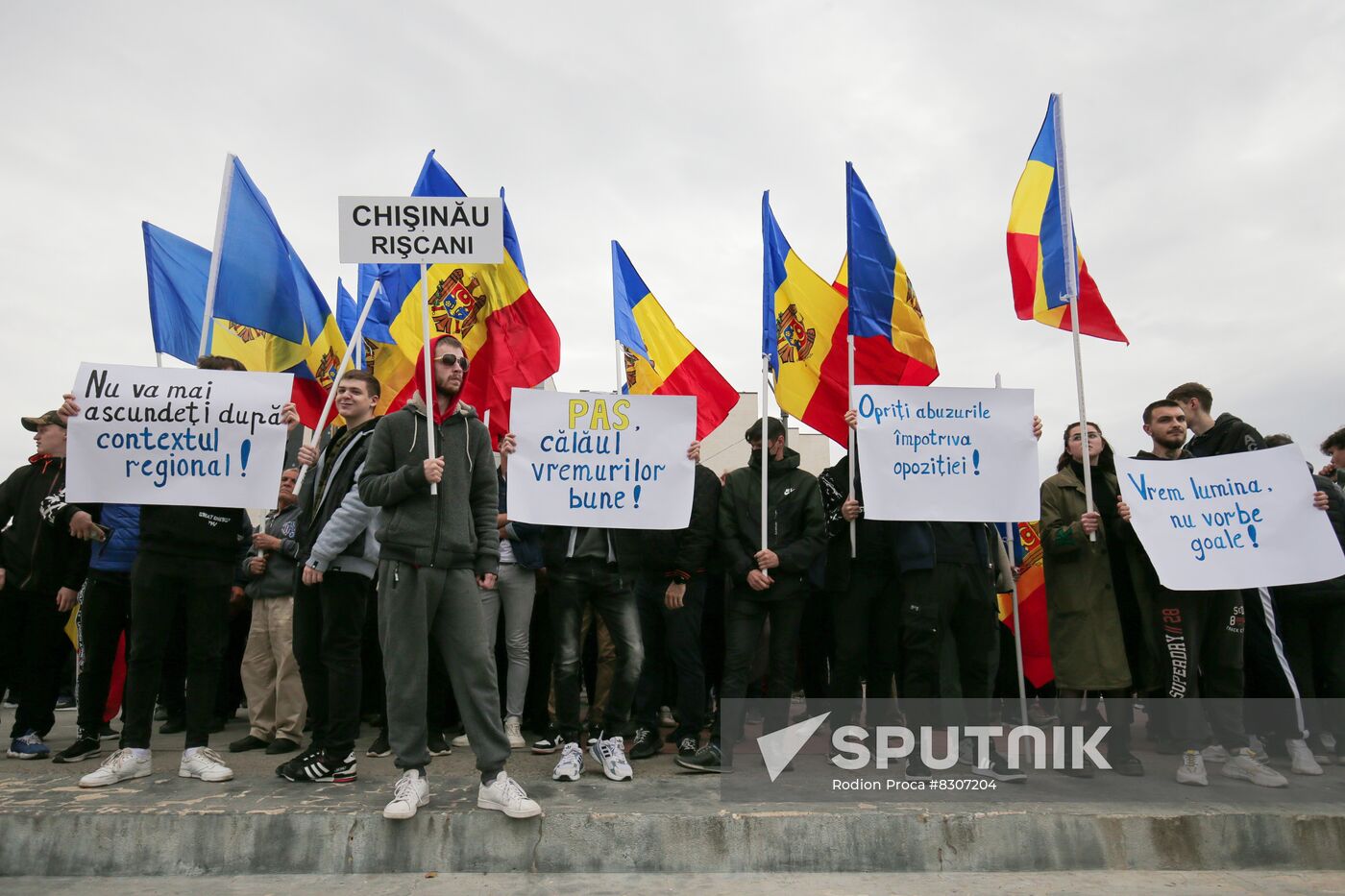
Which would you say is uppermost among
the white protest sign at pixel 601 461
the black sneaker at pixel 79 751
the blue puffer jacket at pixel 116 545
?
the white protest sign at pixel 601 461

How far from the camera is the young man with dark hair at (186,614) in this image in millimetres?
4840

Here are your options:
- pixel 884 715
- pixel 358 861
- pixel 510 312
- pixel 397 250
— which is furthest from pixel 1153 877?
pixel 510 312

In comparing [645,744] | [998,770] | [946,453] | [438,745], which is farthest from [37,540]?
[998,770]

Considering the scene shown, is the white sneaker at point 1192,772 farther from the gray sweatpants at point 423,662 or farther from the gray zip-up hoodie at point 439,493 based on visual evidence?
the gray zip-up hoodie at point 439,493

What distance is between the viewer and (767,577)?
5.41 metres

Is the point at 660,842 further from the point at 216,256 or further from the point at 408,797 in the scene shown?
the point at 216,256

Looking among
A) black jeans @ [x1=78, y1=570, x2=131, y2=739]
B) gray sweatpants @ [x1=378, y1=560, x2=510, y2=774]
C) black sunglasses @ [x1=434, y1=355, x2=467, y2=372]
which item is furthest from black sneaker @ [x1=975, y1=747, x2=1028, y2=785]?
black jeans @ [x1=78, y1=570, x2=131, y2=739]

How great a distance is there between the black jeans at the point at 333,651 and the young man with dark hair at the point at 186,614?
528 mm

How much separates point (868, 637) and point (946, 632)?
1.82 feet

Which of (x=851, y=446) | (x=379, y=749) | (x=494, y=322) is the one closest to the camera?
(x=379, y=749)

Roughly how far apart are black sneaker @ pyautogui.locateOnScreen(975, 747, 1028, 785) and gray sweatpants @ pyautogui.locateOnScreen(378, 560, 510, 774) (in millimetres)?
2841

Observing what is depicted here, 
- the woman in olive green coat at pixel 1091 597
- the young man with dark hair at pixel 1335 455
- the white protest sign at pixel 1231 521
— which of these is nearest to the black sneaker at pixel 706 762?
the woman in olive green coat at pixel 1091 597

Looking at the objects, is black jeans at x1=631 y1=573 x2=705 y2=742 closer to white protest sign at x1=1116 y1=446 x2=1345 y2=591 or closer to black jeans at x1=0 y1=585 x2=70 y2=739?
white protest sign at x1=1116 y1=446 x2=1345 y2=591

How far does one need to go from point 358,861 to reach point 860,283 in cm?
507
